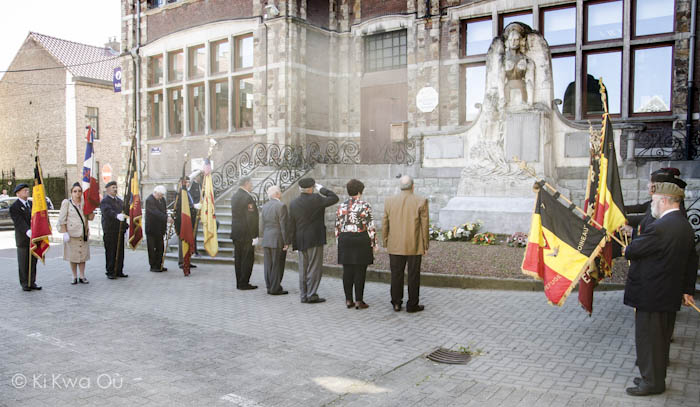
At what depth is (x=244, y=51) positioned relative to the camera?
2005cm

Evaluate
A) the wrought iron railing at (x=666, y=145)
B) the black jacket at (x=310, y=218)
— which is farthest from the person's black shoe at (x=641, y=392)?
the wrought iron railing at (x=666, y=145)

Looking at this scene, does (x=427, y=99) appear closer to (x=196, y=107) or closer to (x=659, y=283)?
(x=196, y=107)

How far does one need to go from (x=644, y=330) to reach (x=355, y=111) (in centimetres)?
1586

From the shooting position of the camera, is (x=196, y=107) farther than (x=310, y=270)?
Yes

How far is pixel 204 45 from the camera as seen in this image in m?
20.9

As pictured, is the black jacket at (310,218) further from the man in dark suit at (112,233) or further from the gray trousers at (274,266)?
the man in dark suit at (112,233)

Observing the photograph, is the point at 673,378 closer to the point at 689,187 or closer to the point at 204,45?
the point at 689,187

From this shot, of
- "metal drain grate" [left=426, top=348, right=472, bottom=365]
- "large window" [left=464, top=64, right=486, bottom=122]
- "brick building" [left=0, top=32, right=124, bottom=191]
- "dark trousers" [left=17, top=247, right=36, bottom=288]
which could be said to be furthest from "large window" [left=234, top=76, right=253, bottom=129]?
"brick building" [left=0, top=32, right=124, bottom=191]

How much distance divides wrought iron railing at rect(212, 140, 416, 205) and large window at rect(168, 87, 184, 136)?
3926 mm

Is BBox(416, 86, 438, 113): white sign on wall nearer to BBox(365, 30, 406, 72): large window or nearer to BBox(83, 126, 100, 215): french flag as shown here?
BBox(365, 30, 406, 72): large window

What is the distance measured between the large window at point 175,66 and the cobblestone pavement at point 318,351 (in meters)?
14.3

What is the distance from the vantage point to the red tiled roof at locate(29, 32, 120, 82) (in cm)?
3612

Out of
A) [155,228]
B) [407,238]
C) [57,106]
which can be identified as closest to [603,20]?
[407,238]

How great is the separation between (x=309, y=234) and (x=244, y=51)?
44.0 feet
